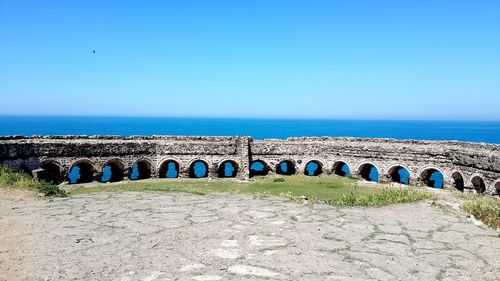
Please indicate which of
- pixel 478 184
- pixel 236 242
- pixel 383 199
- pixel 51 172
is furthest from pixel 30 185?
pixel 478 184

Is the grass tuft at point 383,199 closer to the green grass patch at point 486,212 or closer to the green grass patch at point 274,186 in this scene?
the green grass patch at point 486,212

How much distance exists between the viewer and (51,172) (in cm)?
2575

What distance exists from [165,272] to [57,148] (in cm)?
2199

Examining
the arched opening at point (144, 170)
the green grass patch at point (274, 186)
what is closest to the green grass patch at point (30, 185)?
the green grass patch at point (274, 186)

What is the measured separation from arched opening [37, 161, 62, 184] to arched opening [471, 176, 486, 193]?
2444cm

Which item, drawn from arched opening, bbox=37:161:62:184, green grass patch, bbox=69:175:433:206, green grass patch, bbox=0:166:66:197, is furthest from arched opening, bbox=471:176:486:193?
arched opening, bbox=37:161:62:184

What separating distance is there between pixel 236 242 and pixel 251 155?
22172 mm

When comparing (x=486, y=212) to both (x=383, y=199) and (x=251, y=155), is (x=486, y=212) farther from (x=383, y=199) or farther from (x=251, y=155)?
(x=251, y=155)

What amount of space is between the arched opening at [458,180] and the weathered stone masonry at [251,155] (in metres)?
0.06

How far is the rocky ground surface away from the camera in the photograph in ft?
18.7

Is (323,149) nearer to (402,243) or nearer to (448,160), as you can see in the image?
(448,160)

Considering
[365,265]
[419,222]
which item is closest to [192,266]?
[365,265]

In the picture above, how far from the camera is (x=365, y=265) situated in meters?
6.03

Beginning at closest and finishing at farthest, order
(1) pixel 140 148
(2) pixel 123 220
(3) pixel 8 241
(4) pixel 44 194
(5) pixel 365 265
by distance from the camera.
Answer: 1. (5) pixel 365 265
2. (3) pixel 8 241
3. (2) pixel 123 220
4. (4) pixel 44 194
5. (1) pixel 140 148
